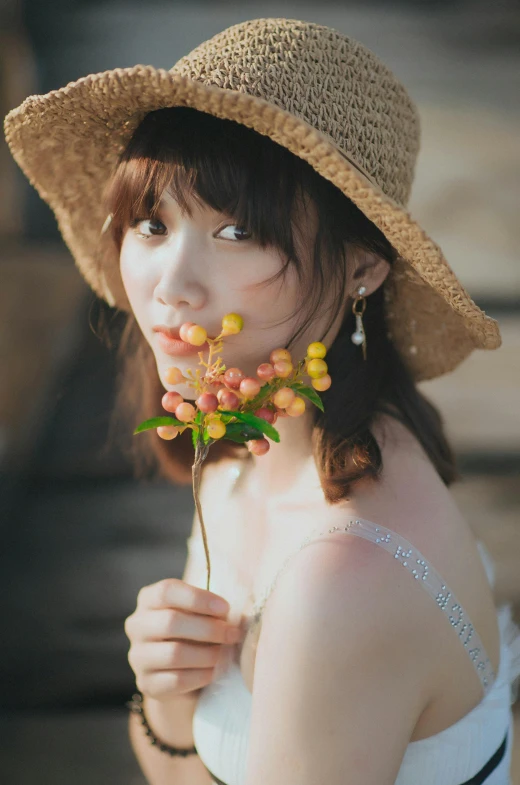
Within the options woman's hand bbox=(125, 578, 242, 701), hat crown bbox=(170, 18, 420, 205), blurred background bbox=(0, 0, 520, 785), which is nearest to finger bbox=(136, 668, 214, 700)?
woman's hand bbox=(125, 578, 242, 701)

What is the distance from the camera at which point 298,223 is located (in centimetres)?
76

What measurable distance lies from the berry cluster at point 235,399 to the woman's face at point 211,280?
0.03 metres

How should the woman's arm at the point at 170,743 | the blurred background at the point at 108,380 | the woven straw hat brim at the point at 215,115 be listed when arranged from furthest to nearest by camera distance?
the blurred background at the point at 108,380 < the woman's arm at the point at 170,743 < the woven straw hat brim at the point at 215,115

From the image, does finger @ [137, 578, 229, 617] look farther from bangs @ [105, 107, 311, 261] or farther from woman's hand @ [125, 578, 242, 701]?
bangs @ [105, 107, 311, 261]

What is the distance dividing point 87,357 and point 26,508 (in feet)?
1.39

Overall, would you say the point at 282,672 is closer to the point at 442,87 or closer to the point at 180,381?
the point at 180,381

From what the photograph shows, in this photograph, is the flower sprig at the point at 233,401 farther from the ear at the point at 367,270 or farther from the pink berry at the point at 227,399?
the ear at the point at 367,270

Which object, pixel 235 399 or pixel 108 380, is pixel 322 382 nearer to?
pixel 235 399

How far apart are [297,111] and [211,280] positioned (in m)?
0.19

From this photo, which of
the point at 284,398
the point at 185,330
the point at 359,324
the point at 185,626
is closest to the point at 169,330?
the point at 185,330

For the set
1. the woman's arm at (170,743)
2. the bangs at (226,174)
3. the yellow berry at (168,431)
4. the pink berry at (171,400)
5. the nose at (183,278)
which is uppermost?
the bangs at (226,174)

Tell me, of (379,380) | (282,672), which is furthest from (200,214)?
(282,672)

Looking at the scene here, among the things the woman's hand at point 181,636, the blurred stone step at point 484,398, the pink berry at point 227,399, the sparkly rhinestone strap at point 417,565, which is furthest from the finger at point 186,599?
the blurred stone step at point 484,398

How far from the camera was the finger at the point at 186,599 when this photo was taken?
33.4 inches
